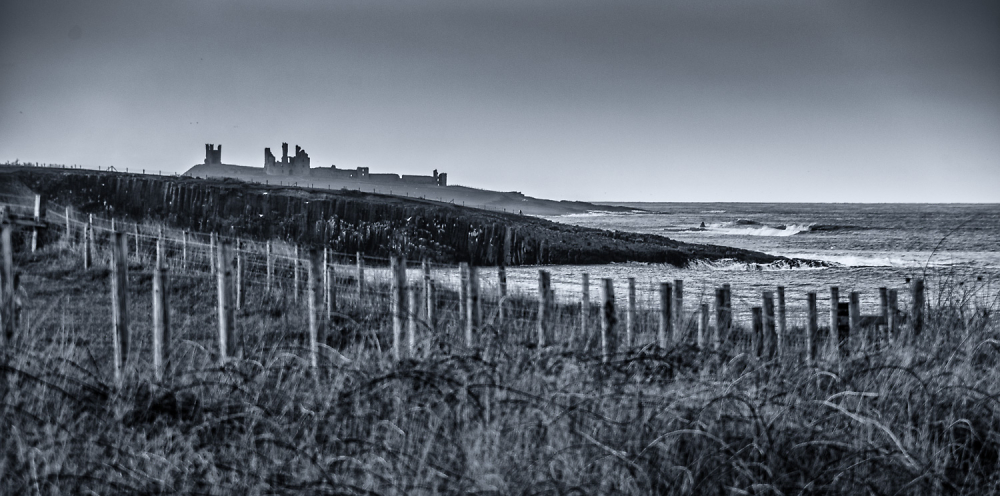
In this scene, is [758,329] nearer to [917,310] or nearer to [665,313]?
[665,313]

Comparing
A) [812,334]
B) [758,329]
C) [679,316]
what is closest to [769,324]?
[758,329]

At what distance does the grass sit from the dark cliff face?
106 ft

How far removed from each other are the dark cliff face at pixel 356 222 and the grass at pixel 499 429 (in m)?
32.3

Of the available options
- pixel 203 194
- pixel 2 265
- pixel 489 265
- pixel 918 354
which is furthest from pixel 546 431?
pixel 203 194

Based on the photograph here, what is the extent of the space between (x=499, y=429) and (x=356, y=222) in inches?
1670

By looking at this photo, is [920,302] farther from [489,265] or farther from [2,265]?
[489,265]

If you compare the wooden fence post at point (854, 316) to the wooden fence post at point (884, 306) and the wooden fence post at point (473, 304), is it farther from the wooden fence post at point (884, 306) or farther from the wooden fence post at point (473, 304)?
the wooden fence post at point (473, 304)

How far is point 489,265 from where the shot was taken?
4278 centimetres

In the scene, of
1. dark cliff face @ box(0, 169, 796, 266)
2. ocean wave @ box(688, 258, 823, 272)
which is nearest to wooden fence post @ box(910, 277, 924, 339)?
ocean wave @ box(688, 258, 823, 272)

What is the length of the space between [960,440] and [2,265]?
938 cm

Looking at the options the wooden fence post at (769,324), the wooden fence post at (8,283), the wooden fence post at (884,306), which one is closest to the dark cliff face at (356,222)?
the wooden fence post at (884,306)

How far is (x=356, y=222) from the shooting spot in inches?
1865

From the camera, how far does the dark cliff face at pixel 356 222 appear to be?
41562mm

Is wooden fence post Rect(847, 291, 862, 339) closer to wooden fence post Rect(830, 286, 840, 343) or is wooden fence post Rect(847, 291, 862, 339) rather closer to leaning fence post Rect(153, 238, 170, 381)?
wooden fence post Rect(830, 286, 840, 343)
